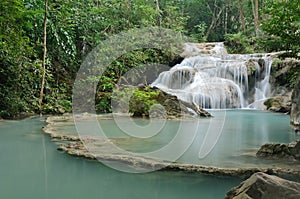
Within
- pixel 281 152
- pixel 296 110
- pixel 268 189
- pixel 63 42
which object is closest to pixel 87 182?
pixel 268 189

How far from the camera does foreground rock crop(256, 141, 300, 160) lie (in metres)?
3.50

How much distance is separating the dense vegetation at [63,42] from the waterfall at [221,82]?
50.5 inches

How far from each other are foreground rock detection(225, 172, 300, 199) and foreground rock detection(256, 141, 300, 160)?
1.73 metres

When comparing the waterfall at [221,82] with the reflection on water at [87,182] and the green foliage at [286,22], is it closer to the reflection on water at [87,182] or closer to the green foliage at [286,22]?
the green foliage at [286,22]

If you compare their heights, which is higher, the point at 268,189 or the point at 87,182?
the point at 268,189

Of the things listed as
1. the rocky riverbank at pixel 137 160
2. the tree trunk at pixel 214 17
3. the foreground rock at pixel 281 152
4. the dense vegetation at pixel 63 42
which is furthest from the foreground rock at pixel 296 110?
the tree trunk at pixel 214 17

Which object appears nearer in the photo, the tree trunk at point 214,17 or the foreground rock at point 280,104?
the foreground rock at point 280,104

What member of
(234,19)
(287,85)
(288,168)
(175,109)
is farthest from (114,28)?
(234,19)

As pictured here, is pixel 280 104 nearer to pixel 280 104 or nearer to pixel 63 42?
pixel 280 104

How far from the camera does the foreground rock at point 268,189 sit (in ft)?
5.95

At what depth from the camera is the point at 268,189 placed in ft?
6.12

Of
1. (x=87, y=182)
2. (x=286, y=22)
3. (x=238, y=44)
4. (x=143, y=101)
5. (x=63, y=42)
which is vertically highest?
(x=238, y=44)

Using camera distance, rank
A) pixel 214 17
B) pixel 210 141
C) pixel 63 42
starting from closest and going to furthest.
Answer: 1. pixel 210 141
2. pixel 63 42
3. pixel 214 17

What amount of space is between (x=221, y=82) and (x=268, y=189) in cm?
1174
